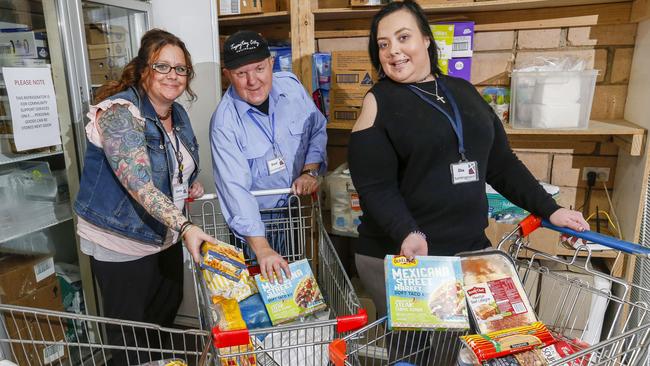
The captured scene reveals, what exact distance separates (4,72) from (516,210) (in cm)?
241

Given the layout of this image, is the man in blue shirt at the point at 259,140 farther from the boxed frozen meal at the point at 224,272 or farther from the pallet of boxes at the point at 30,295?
the pallet of boxes at the point at 30,295

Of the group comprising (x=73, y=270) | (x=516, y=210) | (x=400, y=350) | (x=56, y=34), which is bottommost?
(x=73, y=270)

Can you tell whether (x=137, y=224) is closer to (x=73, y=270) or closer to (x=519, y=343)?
(x=73, y=270)

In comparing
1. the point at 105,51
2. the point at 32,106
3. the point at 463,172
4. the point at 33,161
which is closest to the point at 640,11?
the point at 463,172

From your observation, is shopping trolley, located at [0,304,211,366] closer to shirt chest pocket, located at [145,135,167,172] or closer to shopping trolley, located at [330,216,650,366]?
shirt chest pocket, located at [145,135,167,172]

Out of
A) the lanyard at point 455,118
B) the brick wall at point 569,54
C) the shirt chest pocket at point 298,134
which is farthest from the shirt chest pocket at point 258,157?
the brick wall at point 569,54

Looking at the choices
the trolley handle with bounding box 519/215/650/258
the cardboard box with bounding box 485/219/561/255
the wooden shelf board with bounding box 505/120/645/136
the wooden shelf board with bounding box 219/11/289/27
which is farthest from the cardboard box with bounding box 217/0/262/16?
the trolley handle with bounding box 519/215/650/258

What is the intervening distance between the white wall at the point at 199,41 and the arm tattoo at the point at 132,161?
1.04 metres

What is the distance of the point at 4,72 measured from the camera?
1.81m

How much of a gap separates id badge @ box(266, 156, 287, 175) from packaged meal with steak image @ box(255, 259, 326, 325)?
0.46 metres

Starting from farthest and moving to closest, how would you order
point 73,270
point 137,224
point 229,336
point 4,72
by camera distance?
point 73,270, point 4,72, point 137,224, point 229,336

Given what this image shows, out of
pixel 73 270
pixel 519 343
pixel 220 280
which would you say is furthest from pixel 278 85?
pixel 73 270

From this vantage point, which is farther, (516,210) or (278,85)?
(516,210)

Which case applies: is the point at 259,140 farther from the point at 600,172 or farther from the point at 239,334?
the point at 600,172
